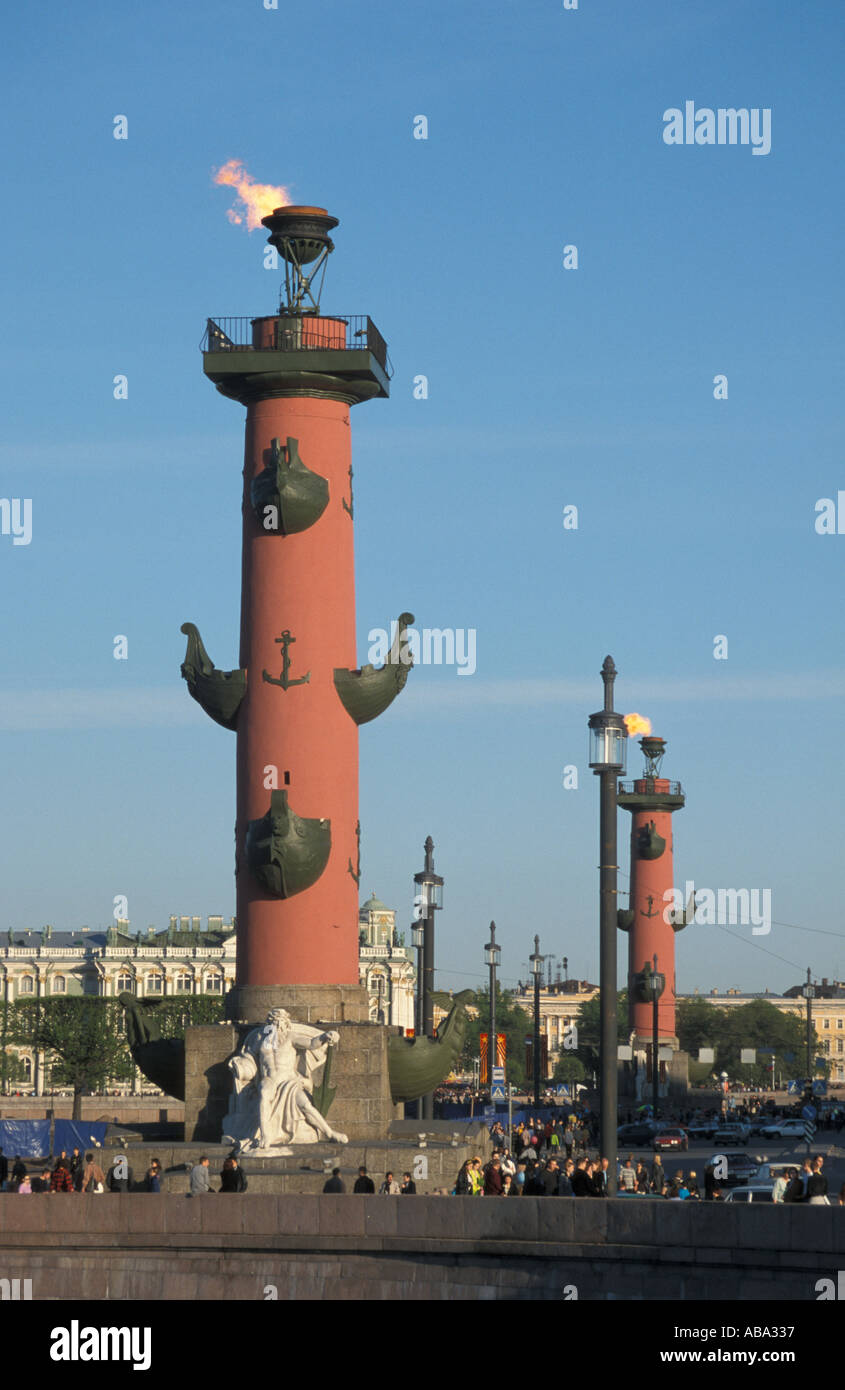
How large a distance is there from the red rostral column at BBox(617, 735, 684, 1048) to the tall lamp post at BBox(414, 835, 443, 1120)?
170 ft

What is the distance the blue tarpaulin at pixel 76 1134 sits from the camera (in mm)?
41094

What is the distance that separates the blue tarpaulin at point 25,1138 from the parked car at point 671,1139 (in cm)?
2375

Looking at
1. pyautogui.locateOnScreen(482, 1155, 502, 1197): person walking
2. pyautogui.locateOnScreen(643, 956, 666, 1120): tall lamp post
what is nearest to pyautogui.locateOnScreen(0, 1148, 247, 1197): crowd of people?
pyautogui.locateOnScreen(482, 1155, 502, 1197): person walking

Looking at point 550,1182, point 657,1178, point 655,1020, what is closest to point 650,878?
point 655,1020

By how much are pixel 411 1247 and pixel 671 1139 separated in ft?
141

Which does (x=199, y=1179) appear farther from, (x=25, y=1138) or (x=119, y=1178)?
(x=25, y=1138)

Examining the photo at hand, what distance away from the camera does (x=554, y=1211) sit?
25.3m

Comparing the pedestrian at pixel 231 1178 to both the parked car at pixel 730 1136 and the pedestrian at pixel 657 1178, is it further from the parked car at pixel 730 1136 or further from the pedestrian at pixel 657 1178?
the parked car at pixel 730 1136

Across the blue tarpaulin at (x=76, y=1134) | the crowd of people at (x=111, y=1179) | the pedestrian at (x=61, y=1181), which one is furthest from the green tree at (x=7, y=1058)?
the pedestrian at (x=61, y=1181)

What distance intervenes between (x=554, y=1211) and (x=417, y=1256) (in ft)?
6.64

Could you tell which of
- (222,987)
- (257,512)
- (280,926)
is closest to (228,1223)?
(280,926)

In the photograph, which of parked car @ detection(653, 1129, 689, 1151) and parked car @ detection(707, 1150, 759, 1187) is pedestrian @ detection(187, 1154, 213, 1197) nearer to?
parked car @ detection(707, 1150, 759, 1187)
